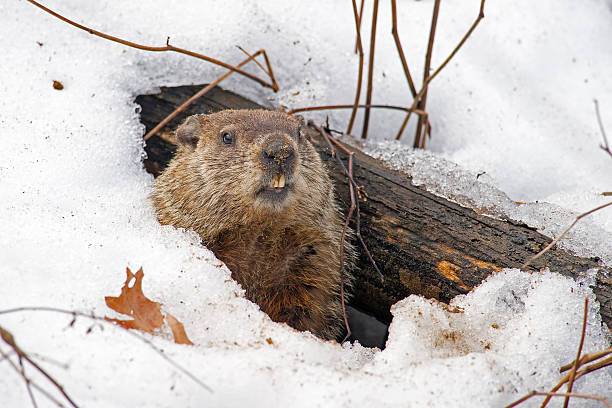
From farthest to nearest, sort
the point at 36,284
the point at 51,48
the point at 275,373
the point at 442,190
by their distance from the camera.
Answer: the point at 51,48 → the point at 442,190 → the point at 36,284 → the point at 275,373

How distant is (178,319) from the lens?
2535 millimetres

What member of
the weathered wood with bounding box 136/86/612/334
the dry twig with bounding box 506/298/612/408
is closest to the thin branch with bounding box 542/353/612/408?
the dry twig with bounding box 506/298/612/408

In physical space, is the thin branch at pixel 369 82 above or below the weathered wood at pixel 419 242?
above

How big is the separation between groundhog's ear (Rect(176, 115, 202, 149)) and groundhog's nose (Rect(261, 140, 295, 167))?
905 millimetres

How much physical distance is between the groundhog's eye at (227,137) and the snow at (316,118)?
676 millimetres

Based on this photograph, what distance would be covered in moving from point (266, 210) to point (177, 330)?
3.51 feet

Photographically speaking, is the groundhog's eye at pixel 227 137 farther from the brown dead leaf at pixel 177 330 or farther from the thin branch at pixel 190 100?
the brown dead leaf at pixel 177 330

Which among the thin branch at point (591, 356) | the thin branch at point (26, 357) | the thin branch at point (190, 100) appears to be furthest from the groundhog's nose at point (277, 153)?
the thin branch at point (591, 356)

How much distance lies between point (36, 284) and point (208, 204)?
1.25 meters

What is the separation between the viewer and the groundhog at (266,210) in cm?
325

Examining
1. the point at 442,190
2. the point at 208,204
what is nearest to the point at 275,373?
the point at 208,204

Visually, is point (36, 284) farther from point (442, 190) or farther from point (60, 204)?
point (442, 190)

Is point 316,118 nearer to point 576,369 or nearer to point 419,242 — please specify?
point 419,242

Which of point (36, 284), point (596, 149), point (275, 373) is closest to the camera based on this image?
point (275, 373)
